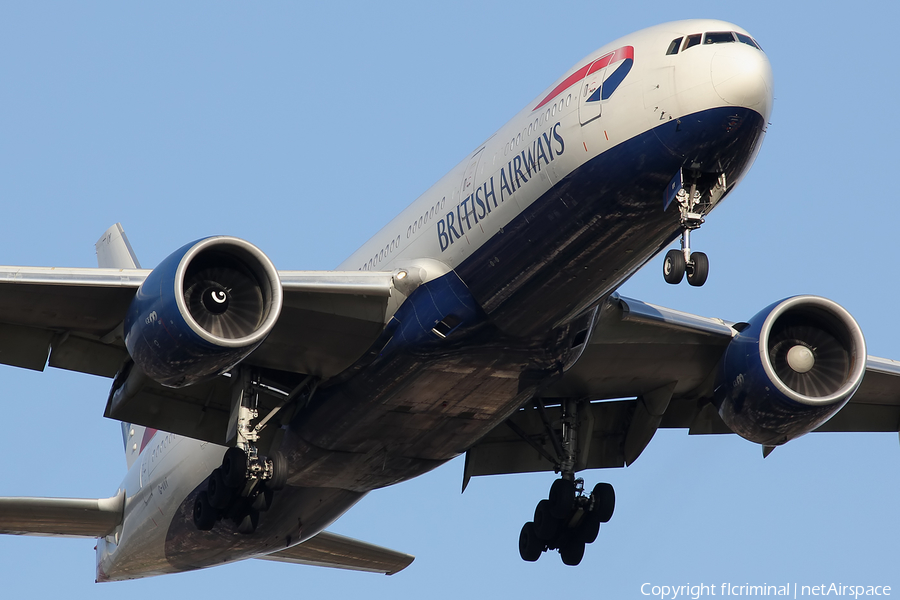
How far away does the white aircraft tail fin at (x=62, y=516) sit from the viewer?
89.3 feet

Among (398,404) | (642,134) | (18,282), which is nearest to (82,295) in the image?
(18,282)

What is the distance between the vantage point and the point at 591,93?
21109 millimetres

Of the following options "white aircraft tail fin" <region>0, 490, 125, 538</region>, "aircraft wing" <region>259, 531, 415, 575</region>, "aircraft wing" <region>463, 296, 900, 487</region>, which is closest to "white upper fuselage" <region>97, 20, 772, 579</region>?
"aircraft wing" <region>463, 296, 900, 487</region>

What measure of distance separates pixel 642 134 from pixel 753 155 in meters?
1.64

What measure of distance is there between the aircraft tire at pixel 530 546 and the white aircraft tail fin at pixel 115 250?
10.5 meters

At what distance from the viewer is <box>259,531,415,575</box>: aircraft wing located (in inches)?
1214

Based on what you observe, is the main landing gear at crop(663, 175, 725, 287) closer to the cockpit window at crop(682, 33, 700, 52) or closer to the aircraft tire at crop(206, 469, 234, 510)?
the cockpit window at crop(682, 33, 700, 52)

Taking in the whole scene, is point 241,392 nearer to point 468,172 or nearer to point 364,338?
point 364,338

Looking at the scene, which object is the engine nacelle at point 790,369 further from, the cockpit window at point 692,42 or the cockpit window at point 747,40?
the cockpit window at point 692,42

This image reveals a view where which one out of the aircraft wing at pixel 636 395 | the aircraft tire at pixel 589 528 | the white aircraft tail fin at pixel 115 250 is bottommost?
the aircraft tire at pixel 589 528

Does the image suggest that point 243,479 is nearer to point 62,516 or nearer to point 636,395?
point 62,516

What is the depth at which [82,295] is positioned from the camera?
74.1 ft

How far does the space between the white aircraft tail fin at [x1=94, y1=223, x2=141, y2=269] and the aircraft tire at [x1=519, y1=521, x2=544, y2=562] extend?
415 inches

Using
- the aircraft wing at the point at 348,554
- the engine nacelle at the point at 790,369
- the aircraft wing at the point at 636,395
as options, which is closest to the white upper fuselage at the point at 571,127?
the aircraft wing at the point at 636,395
